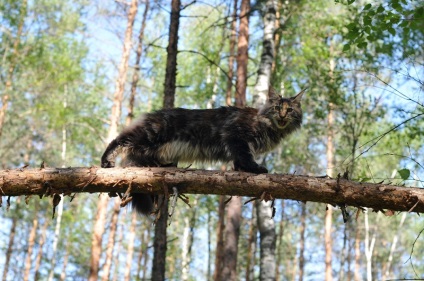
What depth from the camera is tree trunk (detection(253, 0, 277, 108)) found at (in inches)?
483

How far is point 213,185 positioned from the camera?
485cm

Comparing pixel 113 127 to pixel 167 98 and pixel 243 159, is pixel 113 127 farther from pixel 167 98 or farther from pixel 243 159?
pixel 243 159

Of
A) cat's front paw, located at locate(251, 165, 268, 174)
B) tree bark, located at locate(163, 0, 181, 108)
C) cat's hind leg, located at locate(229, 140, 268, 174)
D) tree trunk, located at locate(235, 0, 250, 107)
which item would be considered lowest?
cat's front paw, located at locate(251, 165, 268, 174)

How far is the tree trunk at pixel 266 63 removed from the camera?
40.3ft

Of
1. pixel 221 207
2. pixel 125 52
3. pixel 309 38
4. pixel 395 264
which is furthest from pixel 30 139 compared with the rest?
pixel 395 264

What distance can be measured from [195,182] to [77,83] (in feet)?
79.7

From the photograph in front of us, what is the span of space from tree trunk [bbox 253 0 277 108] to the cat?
201 inches

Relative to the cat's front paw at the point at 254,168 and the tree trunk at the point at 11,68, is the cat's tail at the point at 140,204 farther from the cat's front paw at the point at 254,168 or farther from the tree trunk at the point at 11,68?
the tree trunk at the point at 11,68

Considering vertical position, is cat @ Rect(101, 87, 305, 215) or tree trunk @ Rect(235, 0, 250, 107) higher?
tree trunk @ Rect(235, 0, 250, 107)

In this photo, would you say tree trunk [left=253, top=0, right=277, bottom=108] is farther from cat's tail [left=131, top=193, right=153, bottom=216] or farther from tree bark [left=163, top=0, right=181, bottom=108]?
cat's tail [left=131, top=193, right=153, bottom=216]

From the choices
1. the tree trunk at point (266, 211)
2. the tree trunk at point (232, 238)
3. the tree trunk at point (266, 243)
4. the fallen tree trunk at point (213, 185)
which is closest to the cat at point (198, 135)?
the fallen tree trunk at point (213, 185)

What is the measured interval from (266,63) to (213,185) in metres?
8.54

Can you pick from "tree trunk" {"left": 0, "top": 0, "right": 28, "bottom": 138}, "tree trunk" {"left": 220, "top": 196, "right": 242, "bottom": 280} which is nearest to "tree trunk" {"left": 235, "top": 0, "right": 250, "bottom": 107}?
"tree trunk" {"left": 220, "top": 196, "right": 242, "bottom": 280}

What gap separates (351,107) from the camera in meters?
16.1
